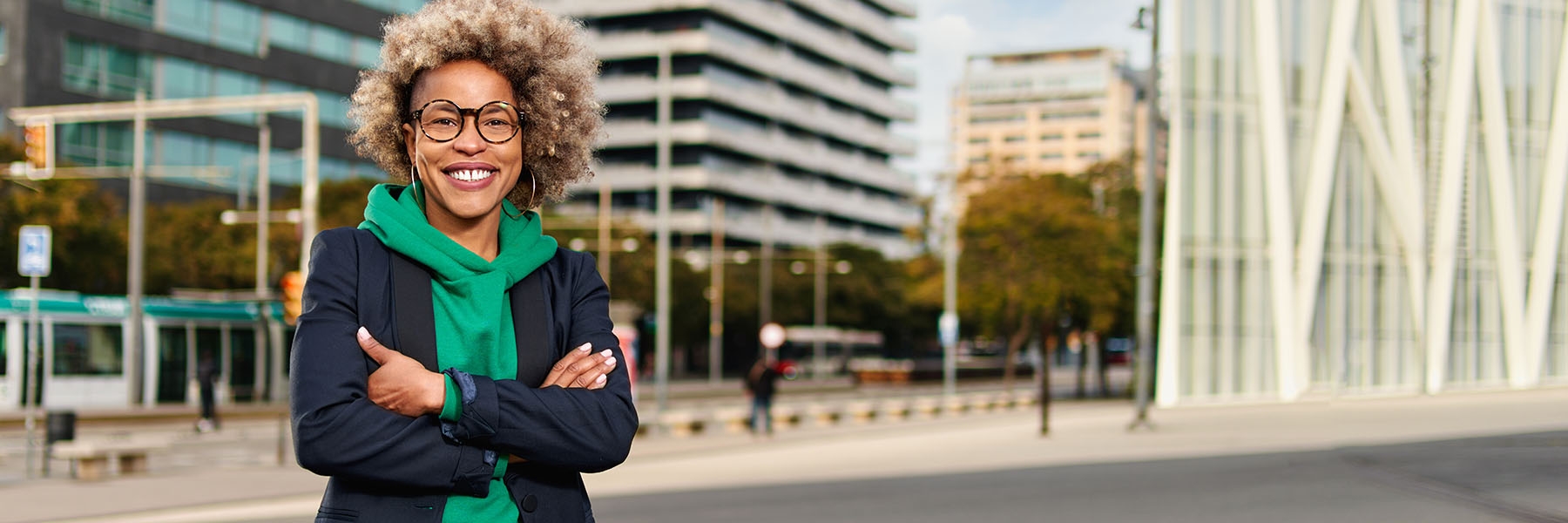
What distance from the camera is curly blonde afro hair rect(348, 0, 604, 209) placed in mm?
2791

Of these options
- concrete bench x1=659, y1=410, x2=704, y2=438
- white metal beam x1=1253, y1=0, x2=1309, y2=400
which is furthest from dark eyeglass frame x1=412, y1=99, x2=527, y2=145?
white metal beam x1=1253, y1=0, x2=1309, y2=400


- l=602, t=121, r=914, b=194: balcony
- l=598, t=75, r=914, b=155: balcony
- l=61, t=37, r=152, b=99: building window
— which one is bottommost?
l=61, t=37, r=152, b=99: building window

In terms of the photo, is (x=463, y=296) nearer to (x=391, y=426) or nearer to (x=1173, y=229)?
(x=391, y=426)

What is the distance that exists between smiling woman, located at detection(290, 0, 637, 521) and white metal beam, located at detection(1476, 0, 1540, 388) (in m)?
11.4

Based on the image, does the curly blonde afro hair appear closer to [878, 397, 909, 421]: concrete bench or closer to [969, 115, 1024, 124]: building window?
[878, 397, 909, 421]: concrete bench

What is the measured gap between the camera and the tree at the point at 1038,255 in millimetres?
43656

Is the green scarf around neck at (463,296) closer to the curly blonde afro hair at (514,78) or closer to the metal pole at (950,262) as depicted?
the curly blonde afro hair at (514,78)

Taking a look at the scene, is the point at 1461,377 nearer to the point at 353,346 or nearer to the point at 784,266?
the point at 353,346

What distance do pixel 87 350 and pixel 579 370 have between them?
33.2 meters

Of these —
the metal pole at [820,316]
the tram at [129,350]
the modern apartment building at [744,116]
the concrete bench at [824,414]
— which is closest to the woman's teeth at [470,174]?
the tram at [129,350]

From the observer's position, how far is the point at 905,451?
76.2ft

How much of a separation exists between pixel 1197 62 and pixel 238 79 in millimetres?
43756

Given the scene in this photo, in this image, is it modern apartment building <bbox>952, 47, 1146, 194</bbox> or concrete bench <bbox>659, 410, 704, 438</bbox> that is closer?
concrete bench <bbox>659, 410, 704, 438</bbox>

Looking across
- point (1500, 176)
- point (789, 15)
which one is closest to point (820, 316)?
point (789, 15)
